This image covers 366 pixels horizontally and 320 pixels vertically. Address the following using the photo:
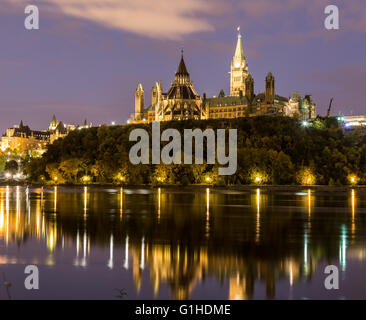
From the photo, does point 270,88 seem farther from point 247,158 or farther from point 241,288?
point 241,288

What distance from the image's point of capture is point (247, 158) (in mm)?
105625

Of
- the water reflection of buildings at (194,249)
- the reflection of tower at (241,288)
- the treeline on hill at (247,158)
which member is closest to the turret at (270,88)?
the treeline on hill at (247,158)

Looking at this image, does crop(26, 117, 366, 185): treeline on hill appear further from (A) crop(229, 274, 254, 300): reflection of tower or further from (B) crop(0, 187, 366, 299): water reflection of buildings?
(A) crop(229, 274, 254, 300): reflection of tower

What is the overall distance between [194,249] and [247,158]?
274 feet

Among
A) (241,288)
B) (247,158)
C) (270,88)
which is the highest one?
(270,88)

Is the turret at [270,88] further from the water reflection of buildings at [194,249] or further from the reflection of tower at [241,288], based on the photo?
the reflection of tower at [241,288]

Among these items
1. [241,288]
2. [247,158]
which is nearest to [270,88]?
[247,158]

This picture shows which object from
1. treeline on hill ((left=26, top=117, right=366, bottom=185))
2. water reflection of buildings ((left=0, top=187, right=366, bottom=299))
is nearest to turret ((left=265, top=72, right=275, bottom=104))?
treeline on hill ((left=26, top=117, right=366, bottom=185))

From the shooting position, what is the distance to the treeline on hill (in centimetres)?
10594

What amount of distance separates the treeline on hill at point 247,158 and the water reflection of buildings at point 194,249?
226 ft
